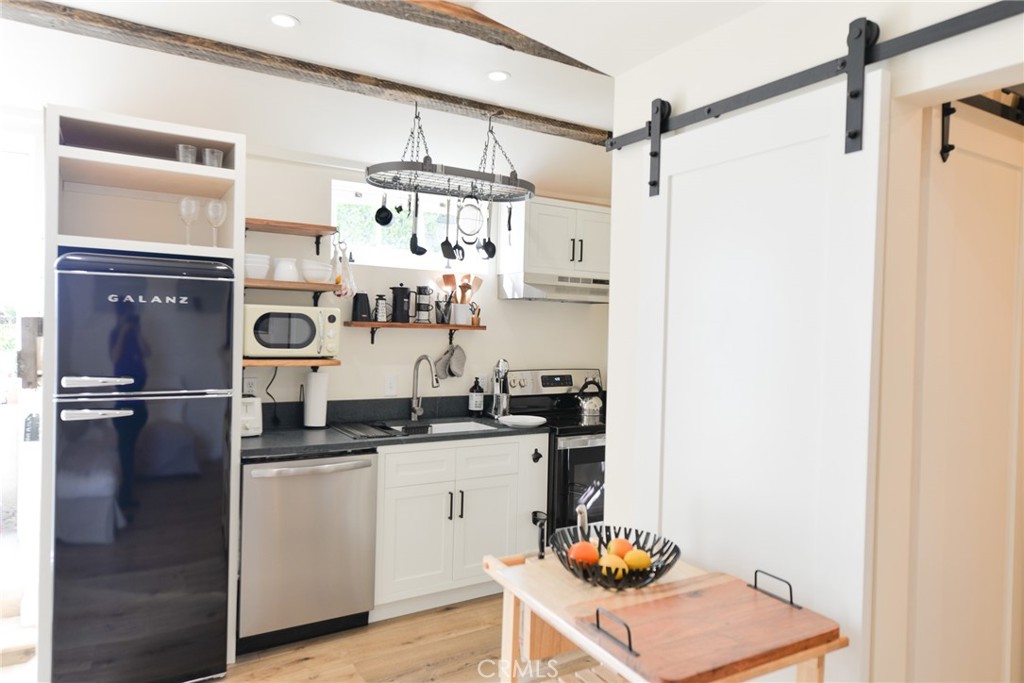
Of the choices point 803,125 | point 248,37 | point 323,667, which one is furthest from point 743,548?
point 248,37

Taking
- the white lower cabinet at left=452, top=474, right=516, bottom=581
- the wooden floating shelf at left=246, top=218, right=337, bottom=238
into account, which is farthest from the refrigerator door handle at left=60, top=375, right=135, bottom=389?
the white lower cabinet at left=452, top=474, right=516, bottom=581

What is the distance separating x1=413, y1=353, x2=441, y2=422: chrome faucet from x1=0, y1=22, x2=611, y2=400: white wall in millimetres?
45

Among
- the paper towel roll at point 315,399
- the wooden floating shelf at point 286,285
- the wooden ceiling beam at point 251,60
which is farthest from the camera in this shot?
the paper towel roll at point 315,399

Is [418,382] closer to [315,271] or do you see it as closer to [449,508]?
[449,508]

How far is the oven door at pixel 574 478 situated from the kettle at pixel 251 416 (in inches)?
62.2

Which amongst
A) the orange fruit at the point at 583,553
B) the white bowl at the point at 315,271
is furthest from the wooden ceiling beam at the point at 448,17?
the orange fruit at the point at 583,553

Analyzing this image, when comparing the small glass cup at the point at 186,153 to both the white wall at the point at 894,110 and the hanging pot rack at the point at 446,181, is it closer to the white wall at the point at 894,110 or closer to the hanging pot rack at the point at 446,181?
the hanging pot rack at the point at 446,181

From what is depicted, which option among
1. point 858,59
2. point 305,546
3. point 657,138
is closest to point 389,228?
point 305,546

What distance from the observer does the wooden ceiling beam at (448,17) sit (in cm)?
234

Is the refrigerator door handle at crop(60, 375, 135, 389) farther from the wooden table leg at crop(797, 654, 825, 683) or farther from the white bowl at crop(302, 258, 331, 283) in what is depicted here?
the wooden table leg at crop(797, 654, 825, 683)

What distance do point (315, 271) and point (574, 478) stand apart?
1833 millimetres

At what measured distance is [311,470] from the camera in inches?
114

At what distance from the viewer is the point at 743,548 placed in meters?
1.71

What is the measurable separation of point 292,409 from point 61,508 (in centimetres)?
124
